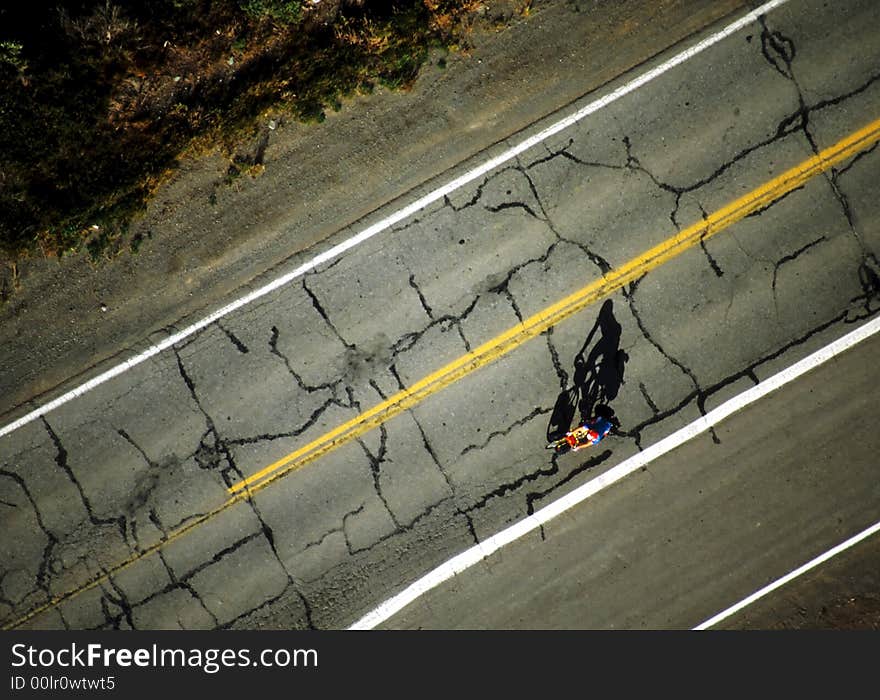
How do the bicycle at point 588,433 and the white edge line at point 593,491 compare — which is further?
the white edge line at point 593,491

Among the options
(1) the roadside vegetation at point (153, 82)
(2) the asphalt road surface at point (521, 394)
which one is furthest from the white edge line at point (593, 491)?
(1) the roadside vegetation at point (153, 82)

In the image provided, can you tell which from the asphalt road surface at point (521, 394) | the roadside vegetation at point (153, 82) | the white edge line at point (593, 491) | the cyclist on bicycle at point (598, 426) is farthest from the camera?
the white edge line at point (593, 491)

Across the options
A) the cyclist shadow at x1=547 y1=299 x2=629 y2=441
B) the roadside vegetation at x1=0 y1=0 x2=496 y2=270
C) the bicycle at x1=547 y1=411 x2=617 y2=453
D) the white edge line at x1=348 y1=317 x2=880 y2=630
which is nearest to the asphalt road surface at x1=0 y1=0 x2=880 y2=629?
the cyclist shadow at x1=547 y1=299 x2=629 y2=441

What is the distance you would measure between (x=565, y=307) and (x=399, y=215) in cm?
257

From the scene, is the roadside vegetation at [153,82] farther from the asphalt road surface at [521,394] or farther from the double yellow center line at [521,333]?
the double yellow center line at [521,333]

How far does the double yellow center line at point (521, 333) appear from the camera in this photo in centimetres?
803

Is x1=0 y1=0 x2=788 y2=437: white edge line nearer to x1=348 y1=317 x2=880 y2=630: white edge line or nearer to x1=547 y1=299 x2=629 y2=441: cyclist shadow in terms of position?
x1=547 y1=299 x2=629 y2=441: cyclist shadow

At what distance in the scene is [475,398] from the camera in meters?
8.19

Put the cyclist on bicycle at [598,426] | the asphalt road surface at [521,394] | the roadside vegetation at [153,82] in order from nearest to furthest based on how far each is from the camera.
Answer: the roadside vegetation at [153,82]
the cyclist on bicycle at [598,426]
the asphalt road surface at [521,394]

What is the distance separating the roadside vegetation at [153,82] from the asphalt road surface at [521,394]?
6.61 ft

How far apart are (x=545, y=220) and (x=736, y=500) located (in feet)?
15.2

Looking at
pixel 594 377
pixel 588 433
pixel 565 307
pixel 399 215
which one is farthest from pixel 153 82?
pixel 588 433

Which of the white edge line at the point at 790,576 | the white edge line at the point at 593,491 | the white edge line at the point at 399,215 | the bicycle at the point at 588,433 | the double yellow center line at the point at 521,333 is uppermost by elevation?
the white edge line at the point at 399,215

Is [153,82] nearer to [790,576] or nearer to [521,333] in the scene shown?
[521,333]
